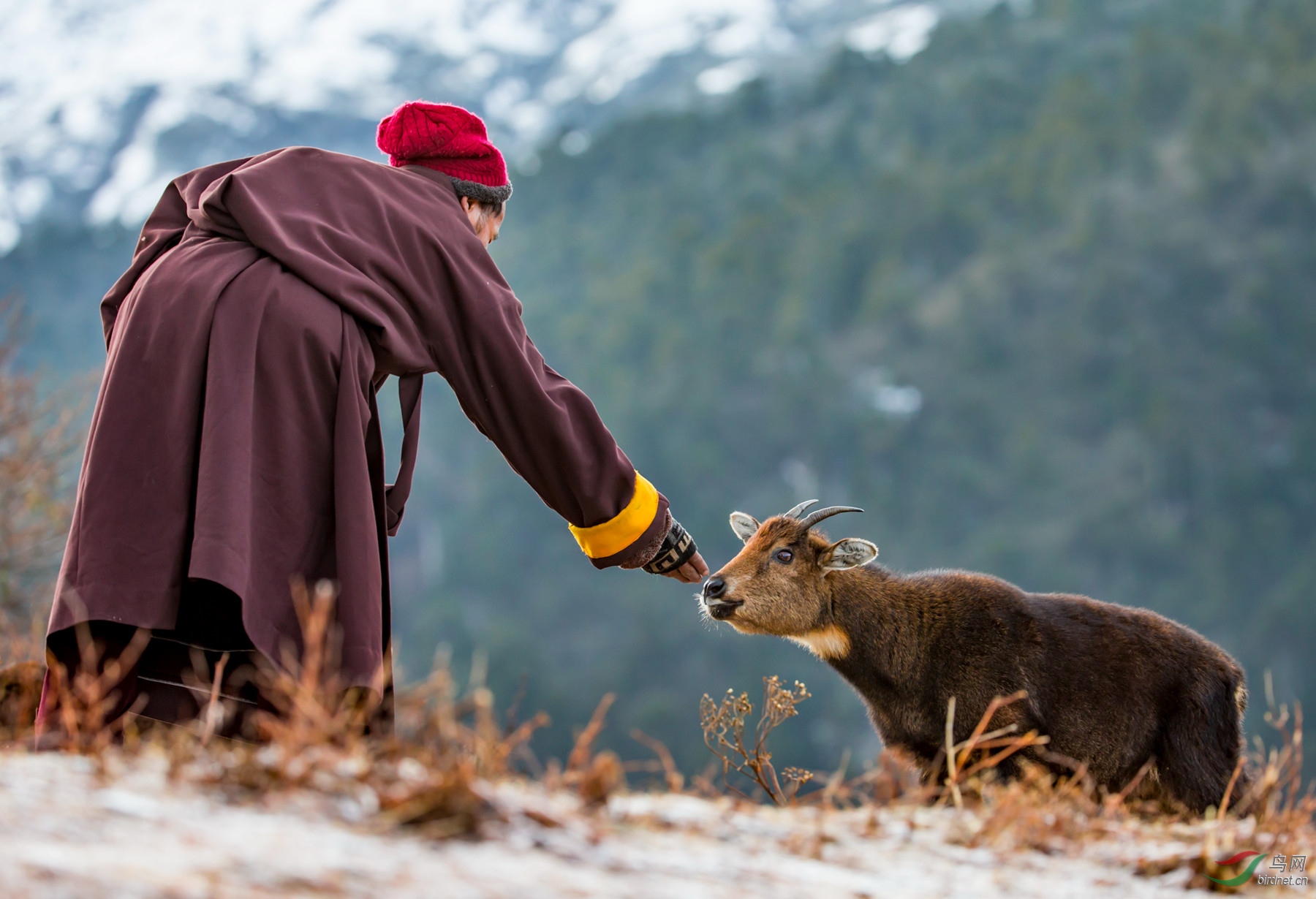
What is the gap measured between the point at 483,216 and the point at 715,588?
2.29m

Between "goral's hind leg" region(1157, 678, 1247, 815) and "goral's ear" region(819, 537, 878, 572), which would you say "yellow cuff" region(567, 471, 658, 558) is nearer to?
"goral's ear" region(819, 537, 878, 572)

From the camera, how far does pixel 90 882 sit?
6.53 ft

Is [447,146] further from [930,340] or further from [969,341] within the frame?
[930,340]

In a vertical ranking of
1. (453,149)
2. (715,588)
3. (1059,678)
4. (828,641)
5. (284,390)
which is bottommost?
(1059,678)

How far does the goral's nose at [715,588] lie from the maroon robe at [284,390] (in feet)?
6.57

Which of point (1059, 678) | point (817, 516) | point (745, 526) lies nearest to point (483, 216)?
point (817, 516)

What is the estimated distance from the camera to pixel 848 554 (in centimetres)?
604

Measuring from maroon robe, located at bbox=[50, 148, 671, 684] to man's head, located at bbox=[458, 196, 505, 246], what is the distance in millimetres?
235

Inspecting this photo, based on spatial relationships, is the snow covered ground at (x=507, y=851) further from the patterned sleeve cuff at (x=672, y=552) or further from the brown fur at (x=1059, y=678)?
the brown fur at (x=1059, y=678)

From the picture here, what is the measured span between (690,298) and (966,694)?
3489 inches

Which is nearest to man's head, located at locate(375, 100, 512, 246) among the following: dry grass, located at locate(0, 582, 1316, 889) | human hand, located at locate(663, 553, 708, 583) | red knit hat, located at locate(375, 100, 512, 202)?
red knit hat, located at locate(375, 100, 512, 202)

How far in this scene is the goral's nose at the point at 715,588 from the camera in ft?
19.7

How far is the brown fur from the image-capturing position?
530 cm

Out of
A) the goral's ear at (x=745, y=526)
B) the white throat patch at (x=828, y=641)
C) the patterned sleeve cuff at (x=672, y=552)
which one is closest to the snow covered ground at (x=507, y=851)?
the patterned sleeve cuff at (x=672, y=552)
